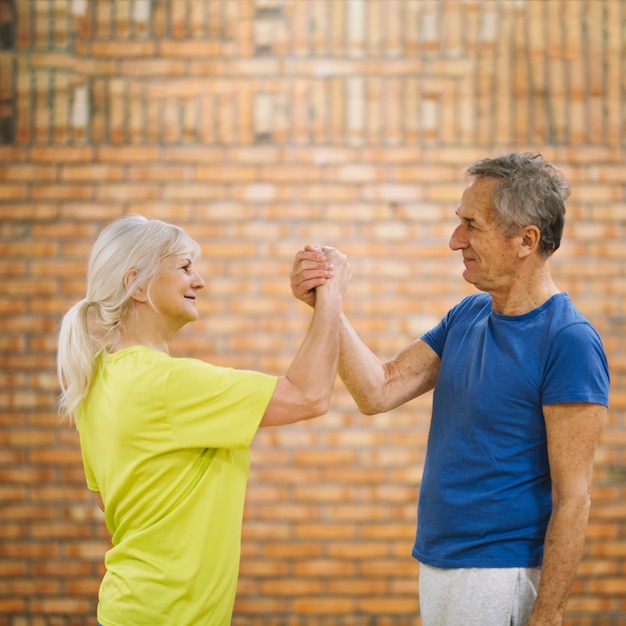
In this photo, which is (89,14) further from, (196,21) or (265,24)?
(265,24)

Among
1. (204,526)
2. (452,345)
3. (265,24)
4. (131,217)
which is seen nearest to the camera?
(204,526)

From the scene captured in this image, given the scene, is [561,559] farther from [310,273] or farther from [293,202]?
[293,202]

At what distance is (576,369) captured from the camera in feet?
5.61

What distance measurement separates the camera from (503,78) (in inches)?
134

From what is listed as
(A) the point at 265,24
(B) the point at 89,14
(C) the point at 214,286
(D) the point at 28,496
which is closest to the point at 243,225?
(C) the point at 214,286

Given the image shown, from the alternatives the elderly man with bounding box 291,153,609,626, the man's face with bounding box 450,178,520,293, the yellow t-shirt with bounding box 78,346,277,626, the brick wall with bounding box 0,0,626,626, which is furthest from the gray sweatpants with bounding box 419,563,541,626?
the brick wall with bounding box 0,0,626,626

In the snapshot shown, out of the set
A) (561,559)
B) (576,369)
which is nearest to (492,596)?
(561,559)

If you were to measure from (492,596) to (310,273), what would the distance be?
86 centimetres

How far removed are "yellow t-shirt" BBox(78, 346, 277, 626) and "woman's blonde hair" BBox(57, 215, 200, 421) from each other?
9 cm

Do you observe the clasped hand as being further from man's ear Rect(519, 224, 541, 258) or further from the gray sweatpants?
the gray sweatpants

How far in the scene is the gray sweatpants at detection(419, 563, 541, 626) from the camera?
1.78 meters

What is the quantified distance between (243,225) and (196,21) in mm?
881

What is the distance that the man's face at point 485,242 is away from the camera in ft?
6.17

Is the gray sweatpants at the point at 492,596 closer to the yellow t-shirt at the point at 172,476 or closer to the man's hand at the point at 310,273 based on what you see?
the yellow t-shirt at the point at 172,476
